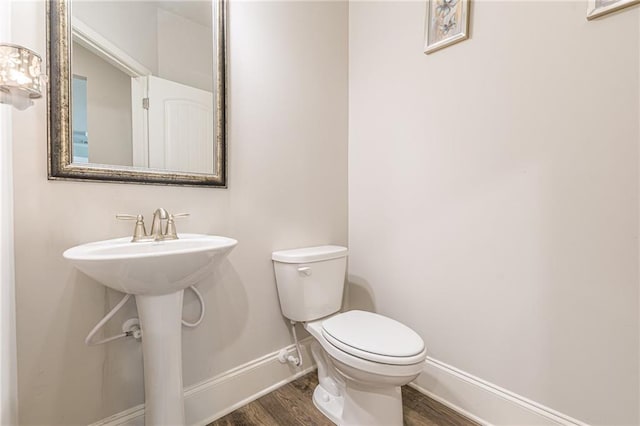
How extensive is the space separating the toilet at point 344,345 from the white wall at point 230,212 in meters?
0.17

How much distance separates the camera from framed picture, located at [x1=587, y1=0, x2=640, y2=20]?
0.95m

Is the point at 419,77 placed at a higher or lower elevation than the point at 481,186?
higher

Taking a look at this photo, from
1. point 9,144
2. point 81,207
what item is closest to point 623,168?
point 81,207

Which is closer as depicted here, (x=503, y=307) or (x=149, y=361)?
(x=149, y=361)

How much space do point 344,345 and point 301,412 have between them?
50 centimetres

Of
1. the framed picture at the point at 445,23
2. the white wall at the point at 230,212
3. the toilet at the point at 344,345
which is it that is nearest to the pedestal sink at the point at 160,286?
the white wall at the point at 230,212

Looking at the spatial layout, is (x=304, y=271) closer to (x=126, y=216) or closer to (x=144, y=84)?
(x=126, y=216)

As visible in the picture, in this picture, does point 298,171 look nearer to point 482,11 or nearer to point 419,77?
point 419,77

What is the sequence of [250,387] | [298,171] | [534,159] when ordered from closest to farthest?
[534,159] → [250,387] → [298,171]

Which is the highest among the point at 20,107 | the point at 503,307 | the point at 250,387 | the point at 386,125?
the point at 386,125

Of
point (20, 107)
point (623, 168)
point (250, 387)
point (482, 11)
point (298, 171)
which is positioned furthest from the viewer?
point (298, 171)

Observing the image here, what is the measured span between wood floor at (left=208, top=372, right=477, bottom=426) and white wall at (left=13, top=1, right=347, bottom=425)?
22cm

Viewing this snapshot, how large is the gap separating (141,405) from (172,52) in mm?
1430

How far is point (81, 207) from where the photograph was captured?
39.6 inches
